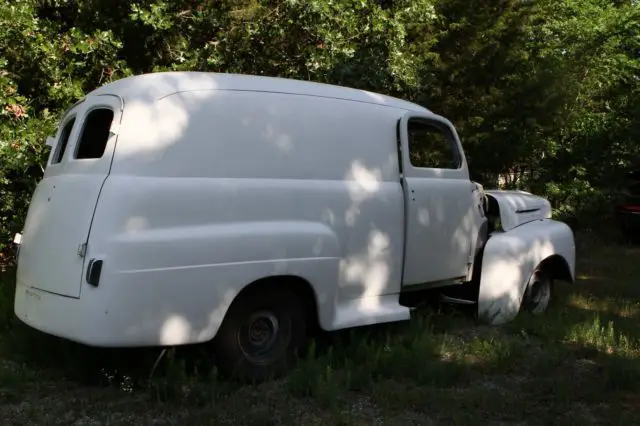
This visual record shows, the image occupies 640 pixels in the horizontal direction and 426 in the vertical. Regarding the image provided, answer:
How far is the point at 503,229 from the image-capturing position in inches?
260

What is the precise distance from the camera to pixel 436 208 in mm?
5746

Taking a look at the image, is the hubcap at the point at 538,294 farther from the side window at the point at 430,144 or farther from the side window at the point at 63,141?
the side window at the point at 63,141

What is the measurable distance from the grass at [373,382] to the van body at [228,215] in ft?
1.19

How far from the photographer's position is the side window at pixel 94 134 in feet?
15.8

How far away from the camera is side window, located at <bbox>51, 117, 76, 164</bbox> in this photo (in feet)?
17.1

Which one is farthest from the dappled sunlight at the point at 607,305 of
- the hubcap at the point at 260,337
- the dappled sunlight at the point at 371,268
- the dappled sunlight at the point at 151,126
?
the dappled sunlight at the point at 151,126

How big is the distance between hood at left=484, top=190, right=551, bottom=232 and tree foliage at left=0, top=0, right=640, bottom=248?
3.39m

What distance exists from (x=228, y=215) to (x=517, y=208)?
11.7 feet

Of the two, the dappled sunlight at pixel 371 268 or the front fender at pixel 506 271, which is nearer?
the dappled sunlight at pixel 371 268

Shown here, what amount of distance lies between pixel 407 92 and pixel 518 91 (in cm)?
374

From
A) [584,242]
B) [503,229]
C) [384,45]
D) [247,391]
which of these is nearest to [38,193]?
[247,391]

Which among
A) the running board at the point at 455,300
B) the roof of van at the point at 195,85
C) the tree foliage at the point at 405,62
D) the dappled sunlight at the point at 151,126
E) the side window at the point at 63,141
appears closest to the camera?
the dappled sunlight at the point at 151,126

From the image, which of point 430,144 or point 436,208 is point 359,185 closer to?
point 436,208

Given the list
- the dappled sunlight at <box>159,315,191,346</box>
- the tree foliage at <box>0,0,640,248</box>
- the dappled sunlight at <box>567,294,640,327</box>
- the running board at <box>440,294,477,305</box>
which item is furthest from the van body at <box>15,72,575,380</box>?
the tree foliage at <box>0,0,640,248</box>
